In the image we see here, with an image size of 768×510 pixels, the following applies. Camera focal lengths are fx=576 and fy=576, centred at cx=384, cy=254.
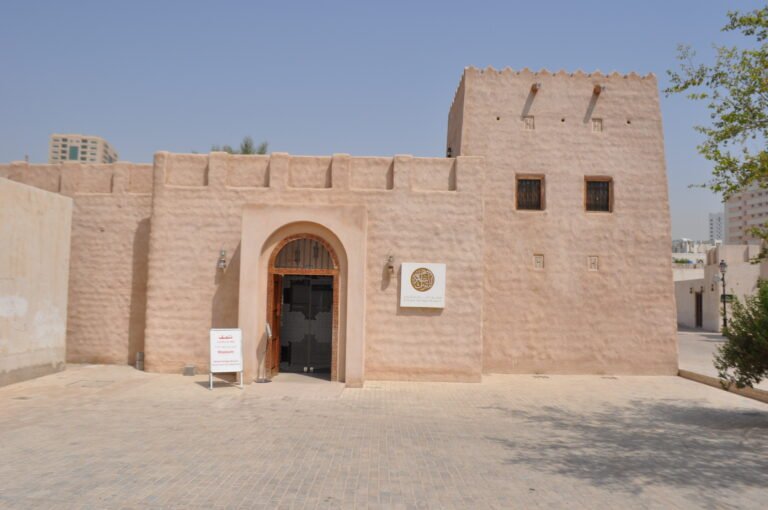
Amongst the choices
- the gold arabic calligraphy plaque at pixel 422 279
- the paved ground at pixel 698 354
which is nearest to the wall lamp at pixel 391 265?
the gold arabic calligraphy plaque at pixel 422 279

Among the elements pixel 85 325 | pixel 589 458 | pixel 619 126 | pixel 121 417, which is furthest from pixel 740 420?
pixel 85 325

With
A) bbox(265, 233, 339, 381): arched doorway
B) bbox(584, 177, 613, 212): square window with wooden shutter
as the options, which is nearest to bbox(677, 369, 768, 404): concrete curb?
bbox(584, 177, 613, 212): square window with wooden shutter

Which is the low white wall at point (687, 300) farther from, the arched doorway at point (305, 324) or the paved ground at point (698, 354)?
the arched doorway at point (305, 324)

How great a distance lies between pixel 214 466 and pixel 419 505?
2706 mm

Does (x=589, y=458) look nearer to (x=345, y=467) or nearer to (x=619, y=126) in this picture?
(x=345, y=467)

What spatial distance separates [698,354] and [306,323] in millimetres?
15078

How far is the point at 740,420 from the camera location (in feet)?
34.2

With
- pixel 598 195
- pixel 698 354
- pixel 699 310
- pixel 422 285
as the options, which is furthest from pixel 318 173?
pixel 699 310

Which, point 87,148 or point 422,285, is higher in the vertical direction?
point 87,148

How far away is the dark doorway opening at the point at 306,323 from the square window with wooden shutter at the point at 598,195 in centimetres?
753

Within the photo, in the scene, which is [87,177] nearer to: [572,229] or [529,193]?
[529,193]

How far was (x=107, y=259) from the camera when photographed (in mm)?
15133

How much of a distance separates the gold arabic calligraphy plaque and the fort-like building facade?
55mm

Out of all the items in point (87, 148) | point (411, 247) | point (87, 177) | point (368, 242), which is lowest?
point (411, 247)
